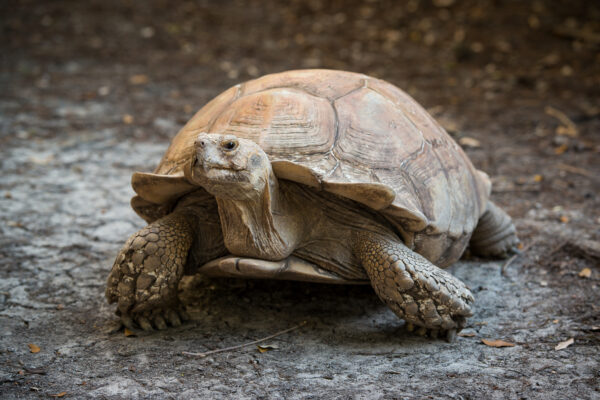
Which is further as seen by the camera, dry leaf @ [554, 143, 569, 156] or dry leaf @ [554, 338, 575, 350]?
dry leaf @ [554, 143, 569, 156]

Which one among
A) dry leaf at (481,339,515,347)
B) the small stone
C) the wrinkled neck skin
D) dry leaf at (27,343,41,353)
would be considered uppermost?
the wrinkled neck skin

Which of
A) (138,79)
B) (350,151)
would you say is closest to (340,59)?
(138,79)

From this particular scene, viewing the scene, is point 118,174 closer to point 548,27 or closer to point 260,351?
point 260,351

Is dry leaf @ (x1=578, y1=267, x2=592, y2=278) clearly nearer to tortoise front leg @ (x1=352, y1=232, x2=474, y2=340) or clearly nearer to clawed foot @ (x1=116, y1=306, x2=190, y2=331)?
tortoise front leg @ (x1=352, y1=232, x2=474, y2=340)

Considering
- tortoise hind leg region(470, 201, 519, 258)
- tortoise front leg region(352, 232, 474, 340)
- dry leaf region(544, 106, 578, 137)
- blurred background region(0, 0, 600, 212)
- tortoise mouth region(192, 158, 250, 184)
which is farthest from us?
blurred background region(0, 0, 600, 212)

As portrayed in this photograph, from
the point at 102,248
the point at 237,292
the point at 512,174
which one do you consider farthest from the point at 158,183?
the point at 512,174

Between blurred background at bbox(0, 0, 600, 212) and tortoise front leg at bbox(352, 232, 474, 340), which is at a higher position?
blurred background at bbox(0, 0, 600, 212)

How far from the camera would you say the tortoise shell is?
2734 millimetres

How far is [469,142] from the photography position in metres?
5.78

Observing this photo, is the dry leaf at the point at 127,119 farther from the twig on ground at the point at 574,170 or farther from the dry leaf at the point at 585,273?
the dry leaf at the point at 585,273

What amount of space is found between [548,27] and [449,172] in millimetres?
6448

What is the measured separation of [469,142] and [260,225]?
359 centimetres

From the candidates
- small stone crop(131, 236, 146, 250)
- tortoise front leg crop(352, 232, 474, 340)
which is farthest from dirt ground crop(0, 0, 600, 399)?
small stone crop(131, 236, 146, 250)

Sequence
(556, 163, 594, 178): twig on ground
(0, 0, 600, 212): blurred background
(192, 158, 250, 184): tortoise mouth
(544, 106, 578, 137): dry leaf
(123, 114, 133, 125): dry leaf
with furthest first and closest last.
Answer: (123, 114, 133, 125): dry leaf, (0, 0, 600, 212): blurred background, (544, 106, 578, 137): dry leaf, (556, 163, 594, 178): twig on ground, (192, 158, 250, 184): tortoise mouth
